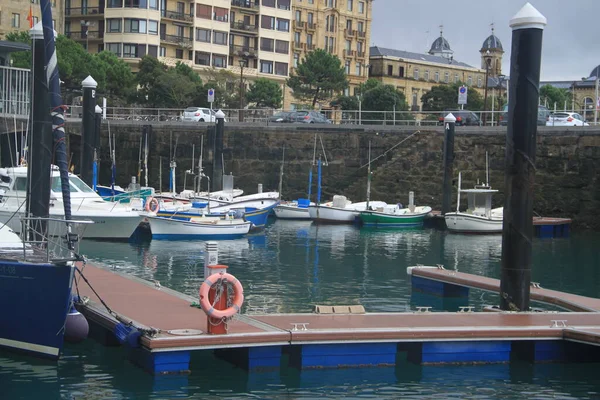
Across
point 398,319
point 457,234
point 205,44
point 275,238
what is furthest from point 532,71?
point 205,44

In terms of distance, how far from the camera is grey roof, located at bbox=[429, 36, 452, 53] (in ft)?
463

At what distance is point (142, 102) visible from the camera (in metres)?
79.8

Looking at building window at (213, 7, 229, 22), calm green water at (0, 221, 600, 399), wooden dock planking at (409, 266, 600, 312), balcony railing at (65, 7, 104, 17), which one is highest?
building window at (213, 7, 229, 22)

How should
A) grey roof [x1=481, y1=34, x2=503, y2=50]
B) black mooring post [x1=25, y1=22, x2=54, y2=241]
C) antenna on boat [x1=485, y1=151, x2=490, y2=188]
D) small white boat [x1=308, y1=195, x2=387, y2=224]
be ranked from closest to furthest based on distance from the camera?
black mooring post [x1=25, y1=22, x2=54, y2=241], small white boat [x1=308, y1=195, x2=387, y2=224], antenna on boat [x1=485, y1=151, x2=490, y2=188], grey roof [x1=481, y1=34, x2=503, y2=50]

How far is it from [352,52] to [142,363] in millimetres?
99971

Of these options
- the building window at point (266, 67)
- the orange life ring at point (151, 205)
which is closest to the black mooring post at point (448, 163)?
the orange life ring at point (151, 205)

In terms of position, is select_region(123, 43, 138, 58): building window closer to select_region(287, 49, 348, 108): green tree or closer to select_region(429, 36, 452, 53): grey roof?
select_region(287, 49, 348, 108): green tree

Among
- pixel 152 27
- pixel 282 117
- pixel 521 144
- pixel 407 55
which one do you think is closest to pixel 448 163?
pixel 282 117

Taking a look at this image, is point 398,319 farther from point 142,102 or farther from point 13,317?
point 142,102

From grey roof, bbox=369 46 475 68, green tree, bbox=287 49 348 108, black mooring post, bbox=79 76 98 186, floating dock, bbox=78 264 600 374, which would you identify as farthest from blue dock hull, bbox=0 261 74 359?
grey roof, bbox=369 46 475 68

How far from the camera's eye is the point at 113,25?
90250 mm

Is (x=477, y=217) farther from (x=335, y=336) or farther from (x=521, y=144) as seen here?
(x=335, y=336)

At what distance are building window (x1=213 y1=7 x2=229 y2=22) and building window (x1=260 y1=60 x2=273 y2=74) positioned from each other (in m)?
6.34

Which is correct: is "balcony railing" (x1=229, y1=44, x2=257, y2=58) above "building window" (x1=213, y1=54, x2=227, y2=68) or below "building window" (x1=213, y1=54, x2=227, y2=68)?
above
